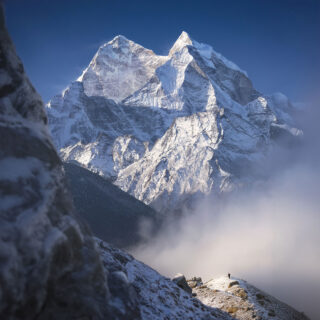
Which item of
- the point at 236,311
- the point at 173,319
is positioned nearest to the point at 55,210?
the point at 173,319

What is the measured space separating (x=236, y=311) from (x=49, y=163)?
28421 millimetres

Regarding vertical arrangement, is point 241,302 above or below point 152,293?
above

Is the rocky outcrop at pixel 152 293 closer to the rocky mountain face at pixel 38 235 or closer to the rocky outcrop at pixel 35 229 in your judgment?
the rocky mountain face at pixel 38 235

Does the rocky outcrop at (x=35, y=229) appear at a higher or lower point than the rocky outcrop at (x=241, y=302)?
lower

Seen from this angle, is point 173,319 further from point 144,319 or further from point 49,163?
point 49,163

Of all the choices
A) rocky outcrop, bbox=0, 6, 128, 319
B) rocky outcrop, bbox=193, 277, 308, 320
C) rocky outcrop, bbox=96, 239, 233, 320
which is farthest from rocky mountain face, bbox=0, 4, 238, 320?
rocky outcrop, bbox=193, 277, 308, 320

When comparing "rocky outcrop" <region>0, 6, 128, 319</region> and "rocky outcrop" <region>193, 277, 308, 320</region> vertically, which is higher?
"rocky outcrop" <region>193, 277, 308, 320</region>

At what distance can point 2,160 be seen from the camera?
13.1 meters

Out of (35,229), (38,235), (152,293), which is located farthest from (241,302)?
(35,229)

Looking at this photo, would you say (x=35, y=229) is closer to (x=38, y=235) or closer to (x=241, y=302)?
(x=38, y=235)

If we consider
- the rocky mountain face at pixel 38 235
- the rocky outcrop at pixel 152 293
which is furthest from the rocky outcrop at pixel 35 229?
the rocky outcrop at pixel 152 293

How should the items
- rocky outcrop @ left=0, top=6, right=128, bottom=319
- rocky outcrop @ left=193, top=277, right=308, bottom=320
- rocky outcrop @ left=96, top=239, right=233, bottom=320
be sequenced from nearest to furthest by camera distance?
1. rocky outcrop @ left=0, top=6, right=128, bottom=319
2. rocky outcrop @ left=96, top=239, right=233, bottom=320
3. rocky outcrop @ left=193, top=277, right=308, bottom=320

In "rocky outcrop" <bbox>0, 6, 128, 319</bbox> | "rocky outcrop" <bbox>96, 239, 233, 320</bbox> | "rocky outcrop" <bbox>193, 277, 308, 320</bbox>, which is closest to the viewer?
"rocky outcrop" <bbox>0, 6, 128, 319</bbox>

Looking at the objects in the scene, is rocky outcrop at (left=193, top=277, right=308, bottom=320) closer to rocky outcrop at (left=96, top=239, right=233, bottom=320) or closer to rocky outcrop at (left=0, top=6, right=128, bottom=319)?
rocky outcrop at (left=96, top=239, right=233, bottom=320)
